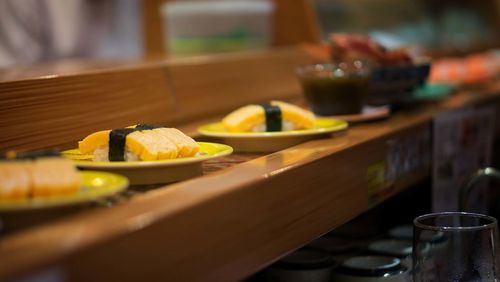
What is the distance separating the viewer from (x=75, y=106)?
179 centimetres

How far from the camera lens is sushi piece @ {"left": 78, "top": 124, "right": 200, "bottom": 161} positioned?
1.37 metres

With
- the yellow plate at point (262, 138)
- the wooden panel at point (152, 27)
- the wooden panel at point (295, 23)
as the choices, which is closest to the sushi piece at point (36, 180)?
the yellow plate at point (262, 138)

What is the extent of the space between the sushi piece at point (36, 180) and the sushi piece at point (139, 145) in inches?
10.2

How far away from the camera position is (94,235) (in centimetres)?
94

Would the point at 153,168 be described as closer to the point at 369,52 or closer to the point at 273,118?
the point at 273,118

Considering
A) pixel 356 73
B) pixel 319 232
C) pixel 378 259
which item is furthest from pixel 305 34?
pixel 319 232

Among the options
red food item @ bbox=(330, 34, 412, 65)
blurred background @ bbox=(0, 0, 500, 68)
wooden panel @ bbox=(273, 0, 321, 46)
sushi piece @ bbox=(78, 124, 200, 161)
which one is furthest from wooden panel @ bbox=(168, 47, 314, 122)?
sushi piece @ bbox=(78, 124, 200, 161)

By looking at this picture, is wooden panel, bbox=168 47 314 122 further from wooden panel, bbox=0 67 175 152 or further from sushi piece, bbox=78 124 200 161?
sushi piece, bbox=78 124 200 161

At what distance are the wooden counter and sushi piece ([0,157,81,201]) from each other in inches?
2.0

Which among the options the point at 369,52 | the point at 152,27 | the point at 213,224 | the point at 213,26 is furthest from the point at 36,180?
the point at 152,27

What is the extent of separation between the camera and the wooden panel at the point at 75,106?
1.61m

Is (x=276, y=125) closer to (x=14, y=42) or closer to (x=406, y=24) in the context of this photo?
(x=14, y=42)

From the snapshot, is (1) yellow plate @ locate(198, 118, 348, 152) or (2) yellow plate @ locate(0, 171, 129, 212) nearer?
(2) yellow plate @ locate(0, 171, 129, 212)

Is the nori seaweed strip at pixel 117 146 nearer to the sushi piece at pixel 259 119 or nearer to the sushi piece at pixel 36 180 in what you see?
the sushi piece at pixel 36 180
